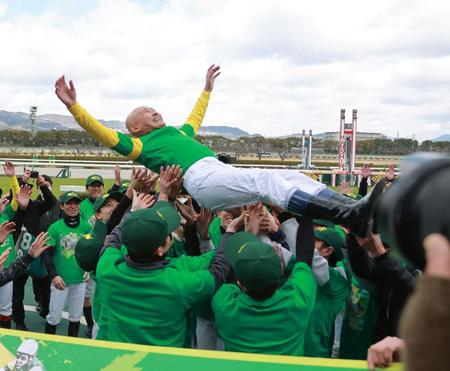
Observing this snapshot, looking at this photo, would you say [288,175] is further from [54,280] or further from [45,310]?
[45,310]

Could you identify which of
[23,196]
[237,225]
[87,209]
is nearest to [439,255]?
[237,225]

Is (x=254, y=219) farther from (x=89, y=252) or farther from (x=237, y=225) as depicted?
(x=89, y=252)

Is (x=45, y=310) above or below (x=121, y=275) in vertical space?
below

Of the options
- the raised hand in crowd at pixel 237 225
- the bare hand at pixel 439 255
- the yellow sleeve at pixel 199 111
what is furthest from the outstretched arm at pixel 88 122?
the bare hand at pixel 439 255

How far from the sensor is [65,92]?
393 centimetres

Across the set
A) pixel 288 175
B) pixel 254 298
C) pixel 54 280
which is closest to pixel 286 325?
pixel 254 298

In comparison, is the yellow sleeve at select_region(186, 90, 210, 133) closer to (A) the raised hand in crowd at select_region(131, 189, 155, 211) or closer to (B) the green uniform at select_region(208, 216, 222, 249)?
(B) the green uniform at select_region(208, 216, 222, 249)

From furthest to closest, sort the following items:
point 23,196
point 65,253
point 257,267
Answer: point 23,196
point 65,253
point 257,267

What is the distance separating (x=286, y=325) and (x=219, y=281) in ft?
1.64

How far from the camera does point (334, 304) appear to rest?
282cm

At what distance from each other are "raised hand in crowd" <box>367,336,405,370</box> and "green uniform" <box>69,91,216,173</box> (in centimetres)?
233

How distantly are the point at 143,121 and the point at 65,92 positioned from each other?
70 cm

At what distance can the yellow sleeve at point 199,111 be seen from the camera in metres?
5.07

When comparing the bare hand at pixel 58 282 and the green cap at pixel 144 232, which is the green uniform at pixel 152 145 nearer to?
the green cap at pixel 144 232
